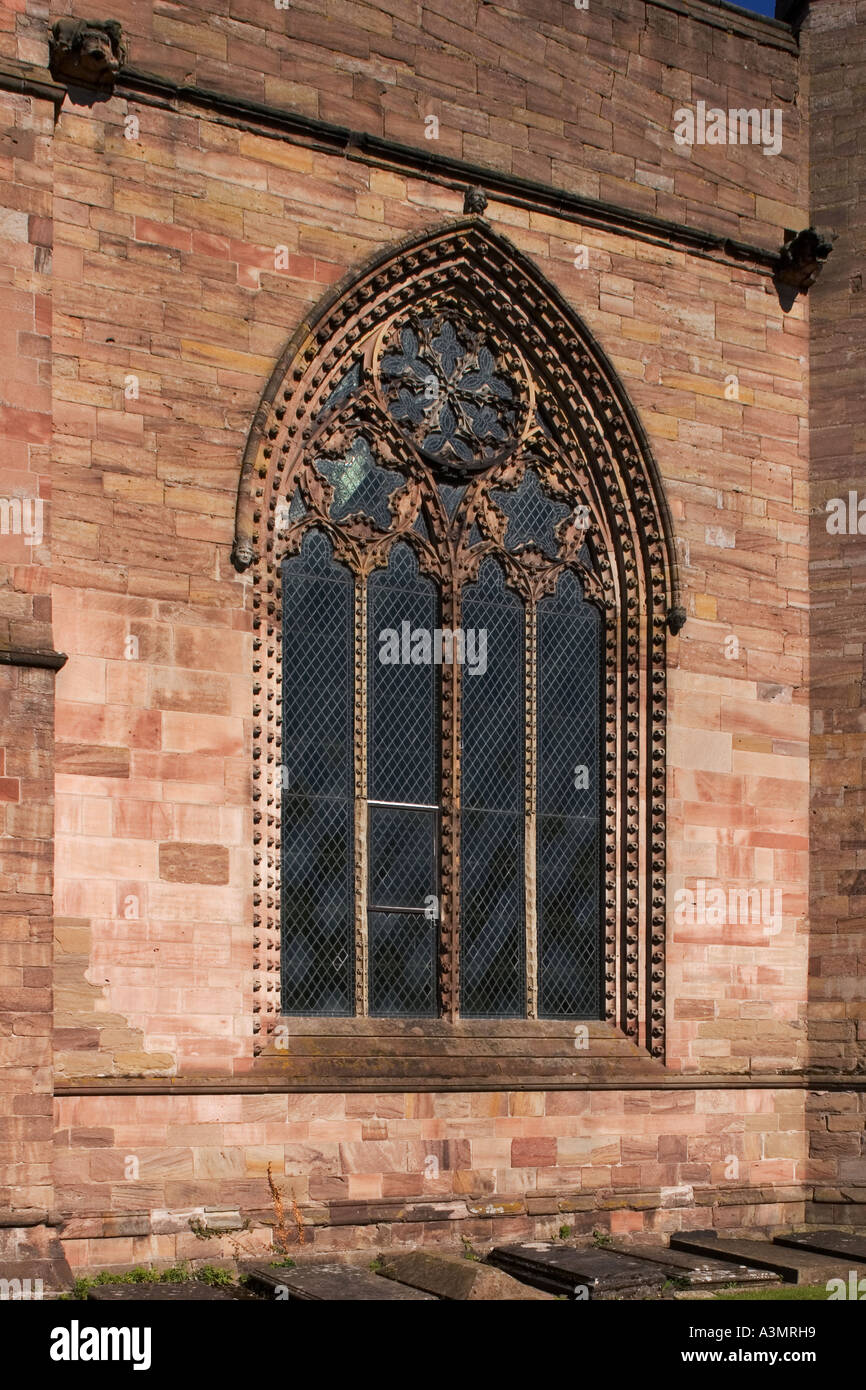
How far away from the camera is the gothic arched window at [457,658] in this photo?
14172 millimetres

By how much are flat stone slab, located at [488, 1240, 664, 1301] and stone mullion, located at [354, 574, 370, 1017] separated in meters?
2.00

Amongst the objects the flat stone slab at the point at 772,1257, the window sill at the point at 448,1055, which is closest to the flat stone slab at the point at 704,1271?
the flat stone slab at the point at 772,1257

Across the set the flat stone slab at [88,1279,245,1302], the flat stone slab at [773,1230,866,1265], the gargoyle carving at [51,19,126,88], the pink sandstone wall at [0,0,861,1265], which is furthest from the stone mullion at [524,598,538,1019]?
the gargoyle carving at [51,19,126,88]

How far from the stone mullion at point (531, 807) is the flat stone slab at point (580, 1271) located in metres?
1.94

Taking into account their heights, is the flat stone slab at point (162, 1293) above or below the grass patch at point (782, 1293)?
above

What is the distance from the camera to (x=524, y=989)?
14.9 metres

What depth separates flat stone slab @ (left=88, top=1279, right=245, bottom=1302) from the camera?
37.7 ft

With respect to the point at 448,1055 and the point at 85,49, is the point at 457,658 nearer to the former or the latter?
the point at 448,1055

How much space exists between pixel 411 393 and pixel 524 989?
14.9 ft

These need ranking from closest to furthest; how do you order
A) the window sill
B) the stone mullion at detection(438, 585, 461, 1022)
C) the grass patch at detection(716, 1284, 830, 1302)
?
the grass patch at detection(716, 1284, 830, 1302)
the window sill
the stone mullion at detection(438, 585, 461, 1022)

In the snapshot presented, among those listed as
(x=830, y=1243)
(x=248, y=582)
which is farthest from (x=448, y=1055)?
(x=248, y=582)

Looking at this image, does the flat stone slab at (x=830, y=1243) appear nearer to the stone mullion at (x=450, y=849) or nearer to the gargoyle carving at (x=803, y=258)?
the stone mullion at (x=450, y=849)

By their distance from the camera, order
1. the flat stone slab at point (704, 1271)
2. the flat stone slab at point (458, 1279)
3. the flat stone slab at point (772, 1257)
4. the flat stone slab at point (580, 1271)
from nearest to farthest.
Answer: the flat stone slab at point (458, 1279) → the flat stone slab at point (580, 1271) → the flat stone slab at point (704, 1271) → the flat stone slab at point (772, 1257)

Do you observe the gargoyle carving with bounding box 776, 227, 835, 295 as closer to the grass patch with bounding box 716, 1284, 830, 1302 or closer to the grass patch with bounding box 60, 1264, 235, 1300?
the grass patch with bounding box 716, 1284, 830, 1302
